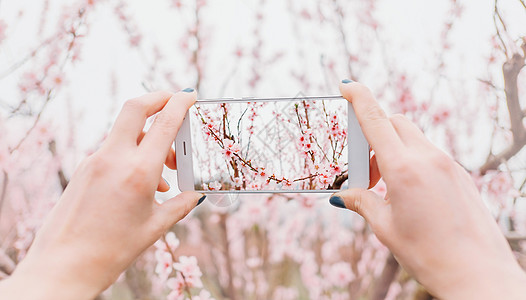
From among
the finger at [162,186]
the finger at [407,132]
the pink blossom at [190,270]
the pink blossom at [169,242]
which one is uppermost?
the finger at [407,132]

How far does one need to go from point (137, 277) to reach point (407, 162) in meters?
1.23

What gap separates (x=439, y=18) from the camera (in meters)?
1.21

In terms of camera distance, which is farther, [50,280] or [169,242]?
[169,242]

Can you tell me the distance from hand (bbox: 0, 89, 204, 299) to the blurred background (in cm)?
45

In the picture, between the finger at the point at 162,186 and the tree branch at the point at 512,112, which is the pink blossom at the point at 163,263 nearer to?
the finger at the point at 162,186

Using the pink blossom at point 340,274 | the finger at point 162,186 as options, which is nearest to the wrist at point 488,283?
the finger at point 162,186

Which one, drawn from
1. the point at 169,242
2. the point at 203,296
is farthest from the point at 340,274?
the point at 169,242

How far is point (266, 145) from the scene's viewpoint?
0.92 m

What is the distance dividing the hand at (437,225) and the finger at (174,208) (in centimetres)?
42

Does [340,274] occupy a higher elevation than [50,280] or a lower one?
lower

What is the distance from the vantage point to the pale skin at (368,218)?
63 centimetres

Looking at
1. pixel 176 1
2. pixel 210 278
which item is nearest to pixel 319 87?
pixel 176 1

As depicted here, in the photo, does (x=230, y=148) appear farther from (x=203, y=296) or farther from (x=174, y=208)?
(x=203, y=296)

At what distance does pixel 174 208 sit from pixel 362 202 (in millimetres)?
410
